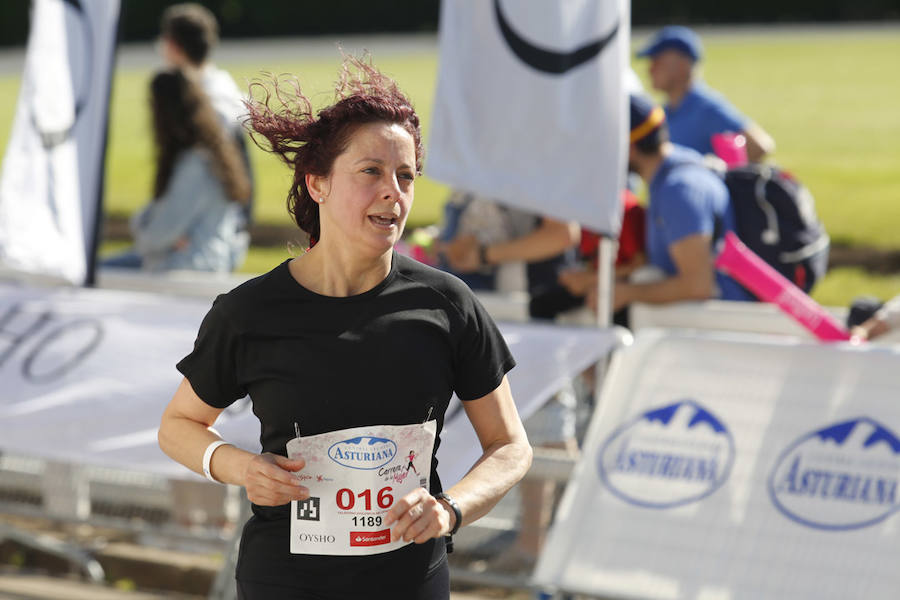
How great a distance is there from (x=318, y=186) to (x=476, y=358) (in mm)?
449

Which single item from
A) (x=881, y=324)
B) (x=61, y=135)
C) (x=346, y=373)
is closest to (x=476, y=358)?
(x=346, y=373)

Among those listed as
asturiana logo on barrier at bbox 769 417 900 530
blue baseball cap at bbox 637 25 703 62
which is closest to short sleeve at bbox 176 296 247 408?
asturiana logo on barrier at bbox 769 417 900 530

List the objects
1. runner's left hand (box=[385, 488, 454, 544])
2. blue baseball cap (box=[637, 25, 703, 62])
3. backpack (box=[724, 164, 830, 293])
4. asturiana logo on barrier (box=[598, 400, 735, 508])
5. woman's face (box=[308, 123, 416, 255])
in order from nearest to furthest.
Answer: runner's left hand (box=[385, 488, 454, 544]) < woman's face (box=[308, 123, 416, 255]) < asturiana logo on barrier (box=[598, 400, 735, 508]) < backpack (box=[724, 164, 830, 293]) < blue baseball cap (box=[637, 25, 703, 62])

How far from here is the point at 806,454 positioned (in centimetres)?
418

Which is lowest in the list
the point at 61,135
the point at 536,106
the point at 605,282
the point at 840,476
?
the point at 840,476

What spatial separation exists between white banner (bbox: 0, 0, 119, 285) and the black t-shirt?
315 cm

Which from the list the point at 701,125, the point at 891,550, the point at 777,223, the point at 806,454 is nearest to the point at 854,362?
the point at 806,454

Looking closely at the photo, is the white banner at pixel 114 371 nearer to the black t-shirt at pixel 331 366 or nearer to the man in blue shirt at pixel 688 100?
the black t-shirt at pixel 331 366

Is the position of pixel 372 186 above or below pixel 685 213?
above

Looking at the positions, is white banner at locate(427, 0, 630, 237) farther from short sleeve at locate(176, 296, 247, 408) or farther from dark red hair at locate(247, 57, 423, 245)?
short sleeve at locate(176, 296, 247, 408)

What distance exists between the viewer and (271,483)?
2.39 metres

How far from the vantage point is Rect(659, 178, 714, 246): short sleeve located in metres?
4.89

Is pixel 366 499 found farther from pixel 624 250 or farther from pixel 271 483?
pixel 624 250

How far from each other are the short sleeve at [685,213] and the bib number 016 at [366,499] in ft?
8.71
